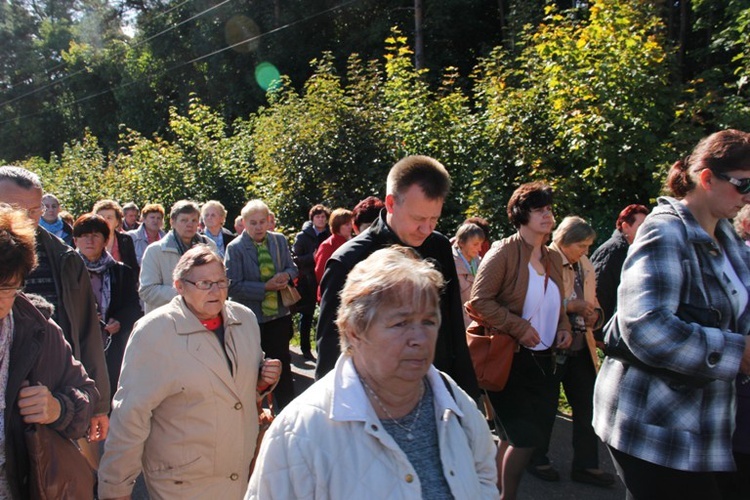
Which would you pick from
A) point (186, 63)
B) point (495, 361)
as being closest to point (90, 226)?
point (495, 361)

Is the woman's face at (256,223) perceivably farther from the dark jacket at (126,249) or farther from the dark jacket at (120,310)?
the dark jacket at (126,249)

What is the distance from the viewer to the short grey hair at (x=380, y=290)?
6.93 ft

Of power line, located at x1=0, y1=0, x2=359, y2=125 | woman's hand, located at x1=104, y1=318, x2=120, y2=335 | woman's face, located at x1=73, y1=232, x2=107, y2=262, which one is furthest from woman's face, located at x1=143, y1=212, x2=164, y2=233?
power line, located at x1=0, y1=0, x2=359, y2=125

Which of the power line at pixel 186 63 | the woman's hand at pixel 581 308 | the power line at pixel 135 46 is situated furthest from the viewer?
the power line at pixel 135 46

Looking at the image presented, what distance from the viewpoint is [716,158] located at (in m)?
2.77

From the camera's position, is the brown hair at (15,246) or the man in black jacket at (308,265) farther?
the man in black jacket at (308,265)

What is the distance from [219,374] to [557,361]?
90.8 inches

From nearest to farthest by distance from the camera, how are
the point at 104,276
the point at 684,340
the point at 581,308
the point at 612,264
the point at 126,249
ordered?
1. the point at 684,340
2. the point at 581,308
3. the point at 104,276
4. the point at 612,264
5. the point at 126,249

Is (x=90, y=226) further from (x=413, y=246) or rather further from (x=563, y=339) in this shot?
(x=563, y=339)

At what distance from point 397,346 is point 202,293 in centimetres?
161

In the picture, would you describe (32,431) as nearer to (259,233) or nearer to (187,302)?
(187,302)

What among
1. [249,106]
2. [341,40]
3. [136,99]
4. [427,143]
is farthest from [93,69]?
[427,143]

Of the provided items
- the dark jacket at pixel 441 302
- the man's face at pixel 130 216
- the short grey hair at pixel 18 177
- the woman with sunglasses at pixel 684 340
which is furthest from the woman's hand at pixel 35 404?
the man's face at pixel 130 216

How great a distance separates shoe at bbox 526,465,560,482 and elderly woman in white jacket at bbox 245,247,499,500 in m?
3.16
